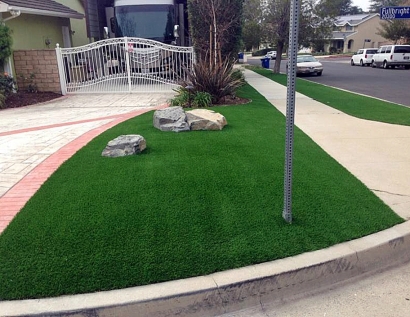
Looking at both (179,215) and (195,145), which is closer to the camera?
(179,215)

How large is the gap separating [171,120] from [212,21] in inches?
318

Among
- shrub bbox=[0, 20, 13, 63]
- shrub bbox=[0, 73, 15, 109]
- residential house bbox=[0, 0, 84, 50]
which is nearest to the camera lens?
shrub bbox=[0, 73, 15, 109]

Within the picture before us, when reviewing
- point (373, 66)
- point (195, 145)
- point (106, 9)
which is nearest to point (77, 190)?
point (195, 145)

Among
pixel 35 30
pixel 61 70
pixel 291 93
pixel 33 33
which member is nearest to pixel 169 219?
pixel 291 93

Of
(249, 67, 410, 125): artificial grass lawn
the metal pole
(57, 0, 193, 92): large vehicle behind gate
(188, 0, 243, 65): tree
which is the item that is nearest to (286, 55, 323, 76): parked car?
(188, 0, 243, 65): tree

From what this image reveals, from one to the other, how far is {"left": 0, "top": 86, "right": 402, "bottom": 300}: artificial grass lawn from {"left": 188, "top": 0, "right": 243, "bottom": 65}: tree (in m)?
9.25

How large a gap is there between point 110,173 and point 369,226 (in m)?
3.17

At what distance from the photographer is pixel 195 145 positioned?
20.4 feet

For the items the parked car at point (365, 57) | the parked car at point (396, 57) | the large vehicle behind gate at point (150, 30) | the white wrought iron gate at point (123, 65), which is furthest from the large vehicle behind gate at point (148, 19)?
the parked car at point (365, 57)

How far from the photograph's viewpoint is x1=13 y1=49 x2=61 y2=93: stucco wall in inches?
529

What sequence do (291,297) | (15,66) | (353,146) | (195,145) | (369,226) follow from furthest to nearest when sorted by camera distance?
(15,66)
(353,146)
(195,145)
(369,226)
(291,297)

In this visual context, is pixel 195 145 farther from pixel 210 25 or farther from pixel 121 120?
pixel 210 25

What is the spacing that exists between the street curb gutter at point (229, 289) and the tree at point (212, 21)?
36.8ft

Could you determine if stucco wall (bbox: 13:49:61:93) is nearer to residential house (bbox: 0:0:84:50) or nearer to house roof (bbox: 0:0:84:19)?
residential house (bbox: 0:0:84:50)
